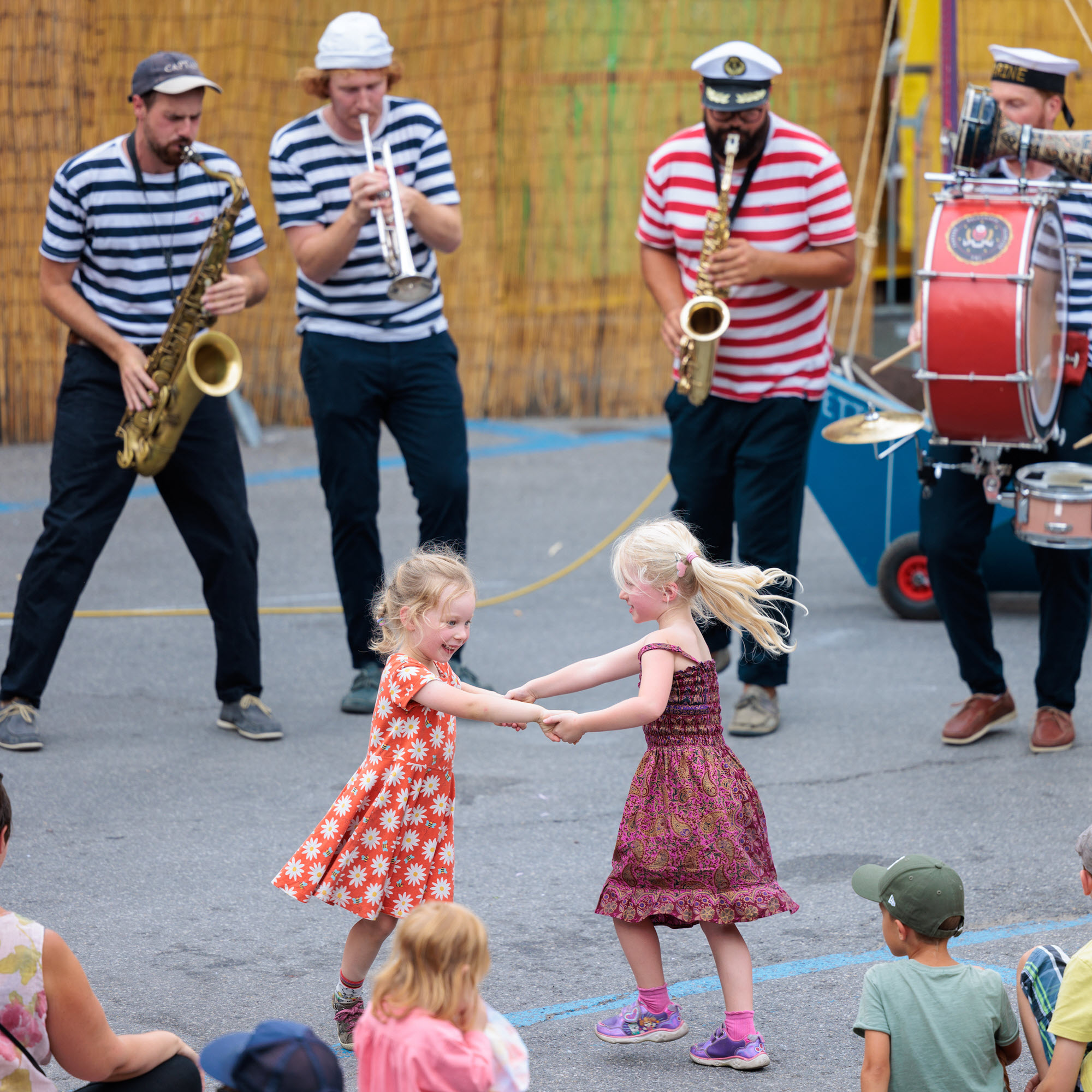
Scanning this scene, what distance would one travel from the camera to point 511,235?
10.8 meters

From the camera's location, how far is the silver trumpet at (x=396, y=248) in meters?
5.22

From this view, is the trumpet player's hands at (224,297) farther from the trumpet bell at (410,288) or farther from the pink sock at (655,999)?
the pink sock at (655,999)

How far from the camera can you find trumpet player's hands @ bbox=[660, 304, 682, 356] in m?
5.23

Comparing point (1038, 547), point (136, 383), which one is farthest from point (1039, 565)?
point (136, 383)

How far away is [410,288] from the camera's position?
17.3 ft

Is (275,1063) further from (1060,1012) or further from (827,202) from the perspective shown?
(827,202)

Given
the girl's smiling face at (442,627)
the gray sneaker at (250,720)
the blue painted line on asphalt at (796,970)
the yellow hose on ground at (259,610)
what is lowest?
the yellow hose on ground at (259,610)

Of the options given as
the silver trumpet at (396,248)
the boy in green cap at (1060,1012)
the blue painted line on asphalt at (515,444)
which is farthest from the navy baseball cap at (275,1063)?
the blue painted line on asphalt at (515,444)

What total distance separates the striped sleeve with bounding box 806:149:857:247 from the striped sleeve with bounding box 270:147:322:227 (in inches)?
62.3

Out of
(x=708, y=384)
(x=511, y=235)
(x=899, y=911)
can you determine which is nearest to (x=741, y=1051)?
(x=899, y=911)

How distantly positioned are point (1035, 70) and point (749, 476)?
58.5 inches

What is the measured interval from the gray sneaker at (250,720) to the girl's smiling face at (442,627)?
80.7 inches

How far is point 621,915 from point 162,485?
2574 millimetres

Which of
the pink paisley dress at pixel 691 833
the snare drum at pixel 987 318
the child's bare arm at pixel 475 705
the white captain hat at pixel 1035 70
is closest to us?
the child's bare arm at pixel 475 705
